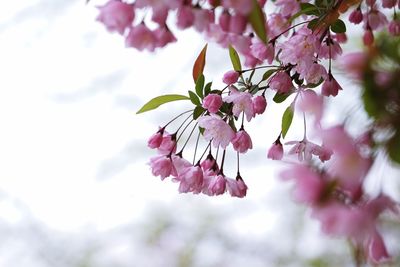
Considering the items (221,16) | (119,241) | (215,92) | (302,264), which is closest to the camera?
(221,16)

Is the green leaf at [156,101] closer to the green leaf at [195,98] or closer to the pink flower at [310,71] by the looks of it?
the green leaf at [195,98]

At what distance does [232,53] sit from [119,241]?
4.89 feet

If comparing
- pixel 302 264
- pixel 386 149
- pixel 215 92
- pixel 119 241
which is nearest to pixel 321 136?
pixel 386 149

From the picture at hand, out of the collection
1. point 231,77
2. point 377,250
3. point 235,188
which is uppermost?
point 231,77

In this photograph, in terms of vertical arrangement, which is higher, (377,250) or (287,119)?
(287,119)

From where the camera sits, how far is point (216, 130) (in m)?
0.69

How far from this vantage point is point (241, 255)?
79.6 inches

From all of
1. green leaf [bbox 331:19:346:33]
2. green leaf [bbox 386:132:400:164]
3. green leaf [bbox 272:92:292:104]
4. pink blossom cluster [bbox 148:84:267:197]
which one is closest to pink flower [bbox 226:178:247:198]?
pink blossom cluster [bbox 148:84:267:197]

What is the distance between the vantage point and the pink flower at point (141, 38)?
1.85ft

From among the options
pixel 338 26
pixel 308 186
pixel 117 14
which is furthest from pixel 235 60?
pixel 308 186

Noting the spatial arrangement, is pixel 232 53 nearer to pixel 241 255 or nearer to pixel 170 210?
pixel 241 255

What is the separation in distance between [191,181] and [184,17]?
0.76 feet

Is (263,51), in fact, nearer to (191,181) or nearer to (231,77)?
(231,77)

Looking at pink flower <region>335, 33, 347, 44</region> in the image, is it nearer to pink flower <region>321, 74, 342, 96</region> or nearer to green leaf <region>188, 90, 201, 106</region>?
pink flower <region>321, 74, 342, 96</region>
